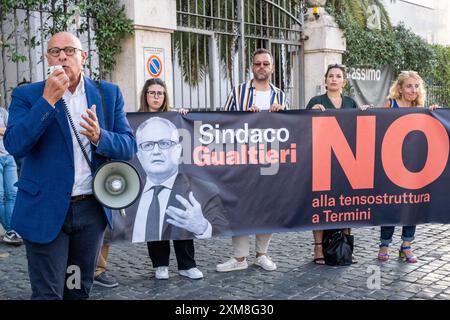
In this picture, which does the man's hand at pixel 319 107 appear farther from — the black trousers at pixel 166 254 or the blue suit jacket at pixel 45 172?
the blue suit jacket at pixel 45 172

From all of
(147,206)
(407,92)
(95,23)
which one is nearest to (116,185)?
(147,206)

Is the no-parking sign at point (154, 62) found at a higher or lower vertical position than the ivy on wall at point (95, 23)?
lower

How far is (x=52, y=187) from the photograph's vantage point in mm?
2828

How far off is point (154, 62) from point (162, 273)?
13.0ft

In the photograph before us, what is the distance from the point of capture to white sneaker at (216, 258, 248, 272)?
5316 mm

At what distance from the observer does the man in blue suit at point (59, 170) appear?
2764 mm

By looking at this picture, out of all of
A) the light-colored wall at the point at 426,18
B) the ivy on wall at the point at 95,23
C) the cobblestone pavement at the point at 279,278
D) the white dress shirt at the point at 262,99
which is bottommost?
the cobblestone pavement at the point at 279,278

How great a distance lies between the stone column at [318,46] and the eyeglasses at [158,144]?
22.2ft

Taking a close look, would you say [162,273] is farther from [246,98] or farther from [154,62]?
[154,62]

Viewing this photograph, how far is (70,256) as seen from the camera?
3021 mm

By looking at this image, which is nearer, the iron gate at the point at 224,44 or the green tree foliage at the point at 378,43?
the iron gate at the point at 224,44

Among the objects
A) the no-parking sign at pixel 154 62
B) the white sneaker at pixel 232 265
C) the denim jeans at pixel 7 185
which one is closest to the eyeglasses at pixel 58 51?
the white sneaker at pixel 232 265

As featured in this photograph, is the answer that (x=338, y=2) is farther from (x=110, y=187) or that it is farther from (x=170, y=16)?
(x=110, y=187)

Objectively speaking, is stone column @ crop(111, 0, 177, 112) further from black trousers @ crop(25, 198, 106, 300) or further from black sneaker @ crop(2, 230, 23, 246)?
black trousers @ crop(25, 198, 106, 300)
